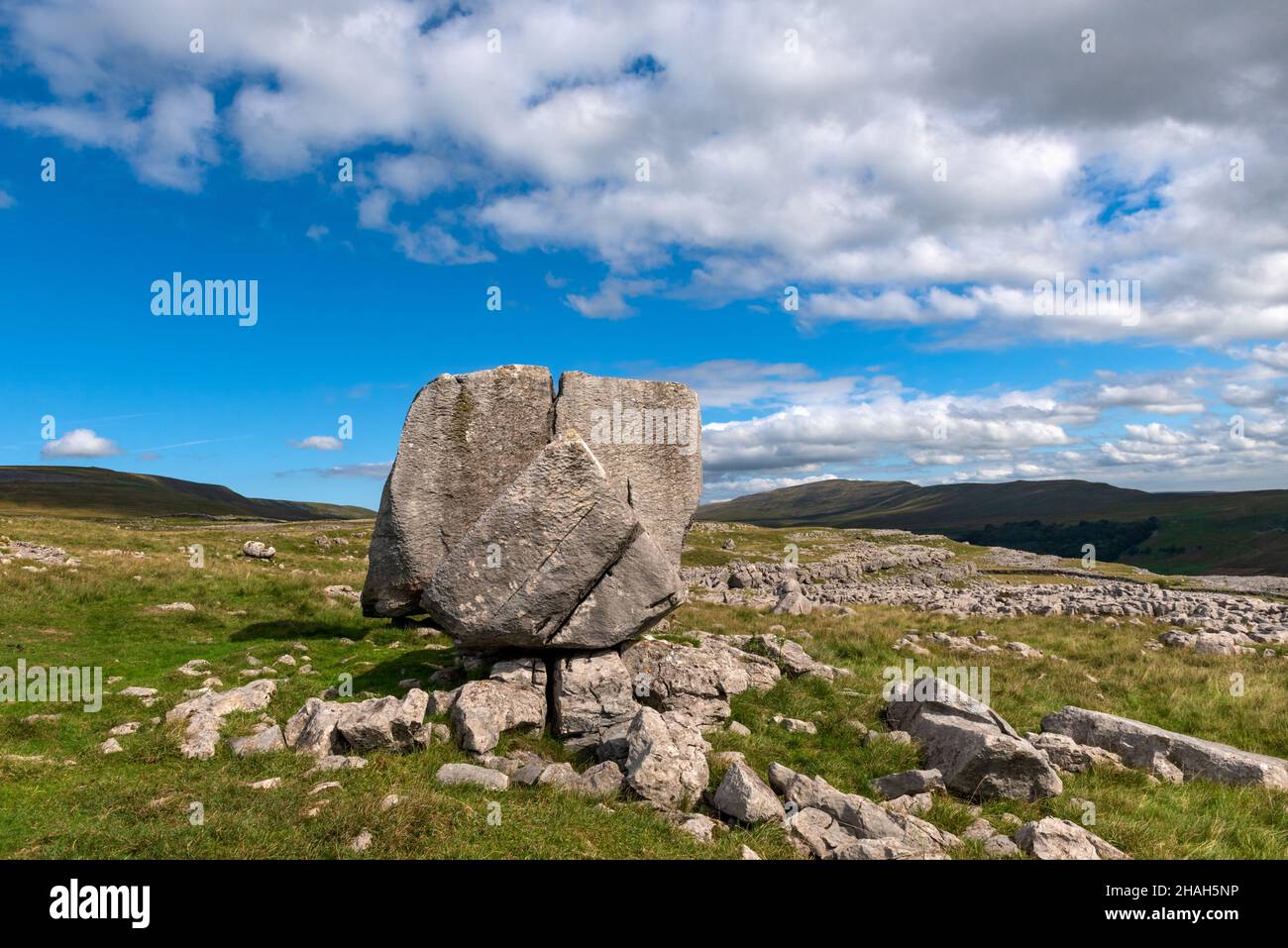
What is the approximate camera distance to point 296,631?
1956 centimetres

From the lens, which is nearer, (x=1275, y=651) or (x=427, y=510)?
(x=427, y=510)

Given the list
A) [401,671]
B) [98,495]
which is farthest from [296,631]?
[98,495]

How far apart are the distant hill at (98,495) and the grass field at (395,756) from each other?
429ft

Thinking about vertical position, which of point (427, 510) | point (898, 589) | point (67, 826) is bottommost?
point (898, 589)

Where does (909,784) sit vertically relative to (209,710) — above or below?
below

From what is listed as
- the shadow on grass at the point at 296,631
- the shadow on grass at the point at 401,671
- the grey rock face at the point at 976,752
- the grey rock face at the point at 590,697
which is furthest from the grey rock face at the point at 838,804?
the shadow on grass at the point at 296,631

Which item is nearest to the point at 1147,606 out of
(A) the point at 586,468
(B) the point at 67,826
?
(A) the point at 586,468

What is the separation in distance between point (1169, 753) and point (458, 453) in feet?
46.7

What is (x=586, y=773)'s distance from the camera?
32.1ft

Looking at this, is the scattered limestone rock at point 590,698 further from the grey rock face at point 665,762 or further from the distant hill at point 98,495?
the distant hill at point 98,495

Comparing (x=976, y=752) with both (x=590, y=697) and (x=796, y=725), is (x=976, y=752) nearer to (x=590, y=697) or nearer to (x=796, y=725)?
(x=796, y=725)

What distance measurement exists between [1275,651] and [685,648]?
832 inches
